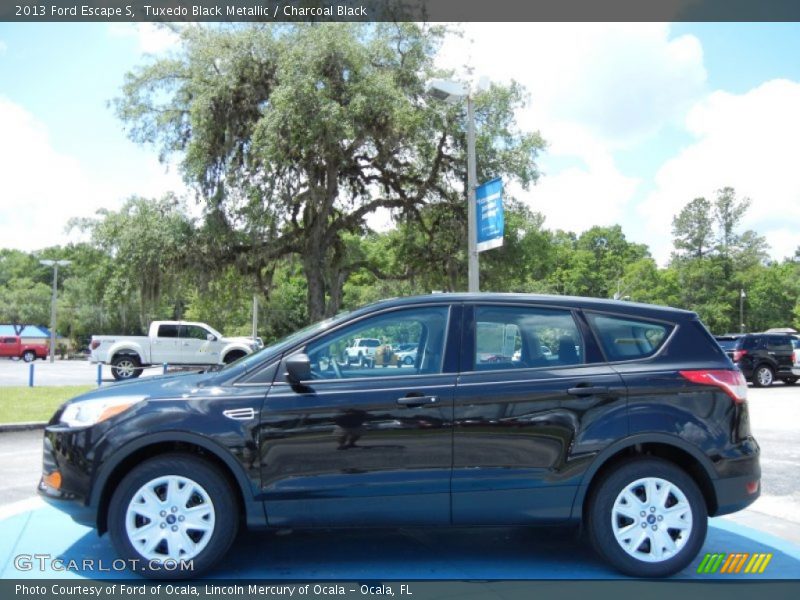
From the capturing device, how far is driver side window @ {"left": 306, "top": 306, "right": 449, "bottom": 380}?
4.56 metres

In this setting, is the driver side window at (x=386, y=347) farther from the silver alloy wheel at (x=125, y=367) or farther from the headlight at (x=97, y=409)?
the silver alloy wheel at (x=125, y=367)

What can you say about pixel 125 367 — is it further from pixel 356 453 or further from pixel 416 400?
pixel 416 400

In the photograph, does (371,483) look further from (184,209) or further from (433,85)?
(184,209)

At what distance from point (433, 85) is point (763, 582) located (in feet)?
28.0

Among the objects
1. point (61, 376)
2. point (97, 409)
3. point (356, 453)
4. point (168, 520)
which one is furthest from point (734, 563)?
point (61, 376)

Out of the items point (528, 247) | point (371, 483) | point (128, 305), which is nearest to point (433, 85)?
point (371, 483)

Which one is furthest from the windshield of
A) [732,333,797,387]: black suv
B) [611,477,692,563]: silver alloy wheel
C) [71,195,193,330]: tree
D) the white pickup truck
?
[732,333,797,387]: black suv

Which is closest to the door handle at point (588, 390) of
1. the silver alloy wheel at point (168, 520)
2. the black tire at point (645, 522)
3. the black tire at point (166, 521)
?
the black tire at point (645, 522)

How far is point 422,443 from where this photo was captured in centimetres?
433

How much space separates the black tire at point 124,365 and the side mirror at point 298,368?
2147 centimetres

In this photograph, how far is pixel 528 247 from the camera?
22156mm

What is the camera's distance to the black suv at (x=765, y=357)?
21734 mm

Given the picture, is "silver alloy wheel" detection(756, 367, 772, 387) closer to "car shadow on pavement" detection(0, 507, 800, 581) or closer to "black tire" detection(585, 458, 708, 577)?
"car shadow on pavement" detection(0, 507, 800, 581)

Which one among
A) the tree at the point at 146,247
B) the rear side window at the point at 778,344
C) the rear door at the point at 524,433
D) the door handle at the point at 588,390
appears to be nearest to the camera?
the rear door at the point at 524,433
